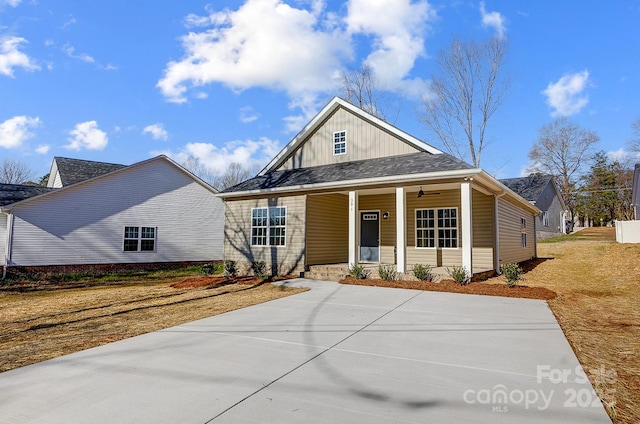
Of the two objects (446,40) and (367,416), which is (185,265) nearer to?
(367,416)

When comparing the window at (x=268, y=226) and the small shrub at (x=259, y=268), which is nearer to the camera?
the small shrub at (x=259, y=268)

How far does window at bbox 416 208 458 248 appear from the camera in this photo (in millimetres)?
12938

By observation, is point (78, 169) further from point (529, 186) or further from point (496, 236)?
point (529, 186)

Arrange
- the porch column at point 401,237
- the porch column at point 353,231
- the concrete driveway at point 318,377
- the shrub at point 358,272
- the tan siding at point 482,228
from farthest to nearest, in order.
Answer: the tan siding at point 482,228 → the porch column at point 353,231 → the shrub at point 358,272 → the porch column at point 401,237 → the concrete driveway at point 318,377

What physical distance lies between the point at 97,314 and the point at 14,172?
45184 mm

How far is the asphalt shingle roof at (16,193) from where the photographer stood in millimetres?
14680

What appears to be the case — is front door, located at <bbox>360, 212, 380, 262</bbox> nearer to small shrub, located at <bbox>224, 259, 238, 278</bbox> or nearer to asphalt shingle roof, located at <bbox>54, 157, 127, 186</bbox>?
small shrub, located at <bbox>224, 259, 238, 278</bbox>

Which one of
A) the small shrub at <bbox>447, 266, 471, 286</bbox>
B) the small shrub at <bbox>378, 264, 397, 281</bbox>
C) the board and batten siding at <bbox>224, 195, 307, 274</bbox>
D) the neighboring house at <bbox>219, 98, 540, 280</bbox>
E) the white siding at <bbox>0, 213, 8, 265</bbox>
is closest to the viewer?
the small shrub at <bbox>447, 266, 471, 286</bbox>

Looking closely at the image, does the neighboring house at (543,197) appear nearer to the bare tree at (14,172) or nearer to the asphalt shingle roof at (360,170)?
the asphalt shingle roof at (360,170)

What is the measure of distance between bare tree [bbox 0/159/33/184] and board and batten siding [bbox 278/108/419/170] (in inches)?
1572

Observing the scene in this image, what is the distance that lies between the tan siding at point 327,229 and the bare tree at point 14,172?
42.4m

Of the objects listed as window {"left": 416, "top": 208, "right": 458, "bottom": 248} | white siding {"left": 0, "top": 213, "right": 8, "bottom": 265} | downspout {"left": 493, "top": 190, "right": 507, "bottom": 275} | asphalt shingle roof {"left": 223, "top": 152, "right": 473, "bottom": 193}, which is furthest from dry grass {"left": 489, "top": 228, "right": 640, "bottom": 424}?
white siding {"left": 0, "top": 213, "right": 8, "bottom": 265}

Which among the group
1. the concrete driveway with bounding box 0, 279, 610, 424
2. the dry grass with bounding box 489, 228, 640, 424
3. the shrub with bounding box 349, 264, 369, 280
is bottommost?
the concrete driveway with bounding box 0, 279, 610, 424

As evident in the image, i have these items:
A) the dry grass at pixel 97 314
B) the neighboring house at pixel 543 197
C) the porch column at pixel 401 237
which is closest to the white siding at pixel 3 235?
the dry grass at pixel 97 314
